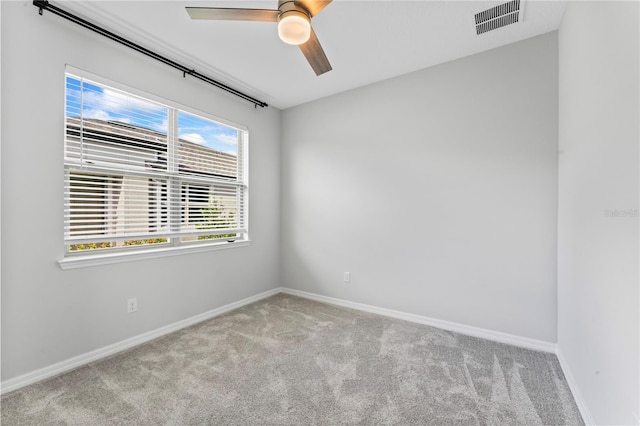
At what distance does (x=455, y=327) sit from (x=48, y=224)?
3526 mm

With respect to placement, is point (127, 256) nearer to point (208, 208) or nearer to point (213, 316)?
point (208, 208)

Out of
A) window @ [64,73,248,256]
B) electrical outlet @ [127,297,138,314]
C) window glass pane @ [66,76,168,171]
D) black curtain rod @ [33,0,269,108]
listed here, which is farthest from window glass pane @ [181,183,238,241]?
black curtain rod @ [33,0,269,108]

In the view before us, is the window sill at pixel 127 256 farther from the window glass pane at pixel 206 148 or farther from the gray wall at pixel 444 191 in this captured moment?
the gray wall at pixel 444 191

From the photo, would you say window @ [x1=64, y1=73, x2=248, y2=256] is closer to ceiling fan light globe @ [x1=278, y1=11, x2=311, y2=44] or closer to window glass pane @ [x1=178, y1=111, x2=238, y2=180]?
window glass pane @ [x1=178, y1=111, x2=238, y2=180]

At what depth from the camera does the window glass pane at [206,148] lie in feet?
9.50

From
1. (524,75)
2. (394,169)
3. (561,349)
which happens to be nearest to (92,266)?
(394,169)

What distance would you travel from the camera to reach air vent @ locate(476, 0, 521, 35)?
6.64 feet

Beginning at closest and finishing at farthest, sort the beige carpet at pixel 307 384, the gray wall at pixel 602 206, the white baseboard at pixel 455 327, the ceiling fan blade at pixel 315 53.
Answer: the gray wall at pixel 602 206 → the beige carpet at pixel 307 384 → the ceiling fan blade at pixel 315 53 → the white baseboard at pixel 455 327

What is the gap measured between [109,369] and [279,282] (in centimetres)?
222

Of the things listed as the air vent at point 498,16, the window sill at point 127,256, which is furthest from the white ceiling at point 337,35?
the window sill at point 127,256

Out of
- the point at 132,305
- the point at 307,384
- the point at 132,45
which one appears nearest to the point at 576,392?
the point at 307,384

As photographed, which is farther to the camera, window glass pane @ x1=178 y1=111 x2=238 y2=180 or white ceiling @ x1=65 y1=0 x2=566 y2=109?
Result: window glass pane @ x1=178 y1=111 x2=238 y2=180

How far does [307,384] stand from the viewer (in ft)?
6.22

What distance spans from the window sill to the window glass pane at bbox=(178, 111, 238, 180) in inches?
31.7
